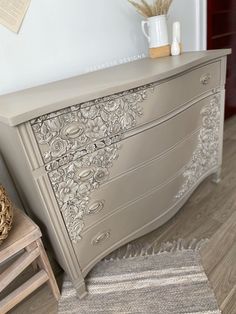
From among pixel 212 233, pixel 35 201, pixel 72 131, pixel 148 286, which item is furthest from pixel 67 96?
pixel 212 233

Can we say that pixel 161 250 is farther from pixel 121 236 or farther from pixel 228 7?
pixel 228 7

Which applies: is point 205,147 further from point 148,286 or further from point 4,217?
point 4,217

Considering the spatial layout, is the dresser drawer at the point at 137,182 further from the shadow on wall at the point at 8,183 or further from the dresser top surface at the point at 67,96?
the shadow on wall at the point at 8,183

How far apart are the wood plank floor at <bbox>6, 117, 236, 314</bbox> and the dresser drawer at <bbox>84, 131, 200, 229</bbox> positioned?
346 millimetres

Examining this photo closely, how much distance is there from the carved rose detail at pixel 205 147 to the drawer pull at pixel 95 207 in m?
0.52

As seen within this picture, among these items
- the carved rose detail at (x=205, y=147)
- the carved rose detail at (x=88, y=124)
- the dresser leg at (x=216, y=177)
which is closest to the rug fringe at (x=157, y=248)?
the carved rose detail at (x=205, y=147)

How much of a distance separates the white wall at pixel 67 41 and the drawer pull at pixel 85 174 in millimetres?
535

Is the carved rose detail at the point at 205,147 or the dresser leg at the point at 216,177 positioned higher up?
the carved rose detail at the point at 205,147

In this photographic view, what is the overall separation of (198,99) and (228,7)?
4.41 feet

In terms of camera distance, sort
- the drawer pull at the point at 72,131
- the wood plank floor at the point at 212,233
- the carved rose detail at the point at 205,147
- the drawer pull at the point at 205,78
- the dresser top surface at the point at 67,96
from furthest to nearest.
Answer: the carved rose detail at the point at 205,147 < the drawer pull at the point at 205,78 < the wood plank floor at the point at 212,233 < the drawer pull at the point at 72,131 < the dresser top surface at the point at 67,96

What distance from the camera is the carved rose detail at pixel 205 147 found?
1.37 meters

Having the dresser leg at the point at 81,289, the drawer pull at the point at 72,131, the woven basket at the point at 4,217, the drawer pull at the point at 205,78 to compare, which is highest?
the drawer pull at the point at 72,131

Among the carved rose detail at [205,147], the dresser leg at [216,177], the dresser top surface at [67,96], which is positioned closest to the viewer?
the dresser top surface at [67,96]

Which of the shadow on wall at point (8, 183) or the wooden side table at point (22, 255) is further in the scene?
the shadow on wall at point (8, 183)
